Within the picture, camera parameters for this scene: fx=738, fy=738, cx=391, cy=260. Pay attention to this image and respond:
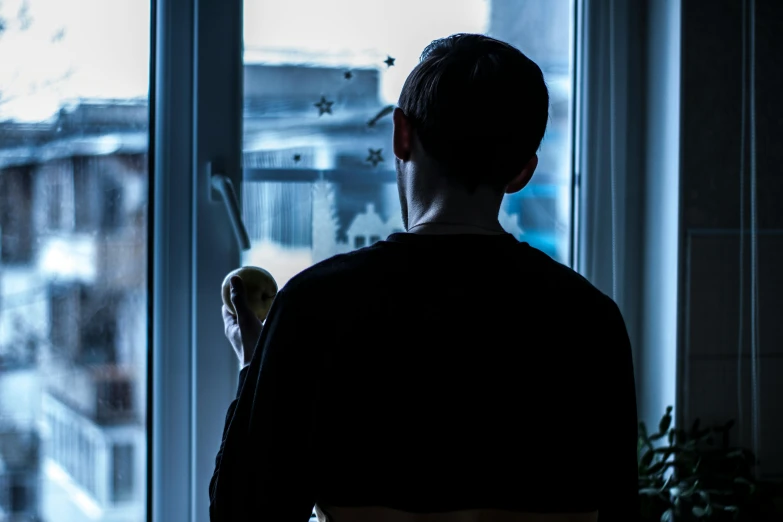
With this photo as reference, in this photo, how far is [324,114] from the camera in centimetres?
122

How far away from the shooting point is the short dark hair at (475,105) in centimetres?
60

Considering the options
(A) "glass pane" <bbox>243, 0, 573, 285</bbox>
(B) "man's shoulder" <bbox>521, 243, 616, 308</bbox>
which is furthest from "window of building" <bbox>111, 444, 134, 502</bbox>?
(B) "man's shoulder" <bbox>521, 243, 616, 308</bbox>

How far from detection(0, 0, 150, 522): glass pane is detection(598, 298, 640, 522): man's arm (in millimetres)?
783

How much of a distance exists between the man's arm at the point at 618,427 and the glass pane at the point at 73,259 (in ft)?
2.57

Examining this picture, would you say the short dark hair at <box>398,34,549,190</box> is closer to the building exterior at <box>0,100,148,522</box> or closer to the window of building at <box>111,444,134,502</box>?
the building exterior at <box>0,100,148,522</box>

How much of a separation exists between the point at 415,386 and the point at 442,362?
3cm

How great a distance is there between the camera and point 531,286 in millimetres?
610

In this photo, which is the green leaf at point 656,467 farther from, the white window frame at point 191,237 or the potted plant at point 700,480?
the white window frame at point 191,237

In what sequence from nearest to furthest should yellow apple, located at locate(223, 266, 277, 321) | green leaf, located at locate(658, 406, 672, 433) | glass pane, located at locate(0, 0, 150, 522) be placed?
yellow apple, located at locate(223, 266, 277, 321) < glass pane, located at locate(0, 0, 150, 522) < green leaf, located at locate(658, 406, 672, 433)

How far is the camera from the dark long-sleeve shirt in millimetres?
586

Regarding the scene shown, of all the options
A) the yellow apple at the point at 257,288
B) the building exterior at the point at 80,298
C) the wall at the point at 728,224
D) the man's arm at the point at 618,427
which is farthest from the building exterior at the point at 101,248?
the man's arm at the point at 618,427

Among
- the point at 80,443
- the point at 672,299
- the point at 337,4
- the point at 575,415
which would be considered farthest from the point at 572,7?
the point at 80,443

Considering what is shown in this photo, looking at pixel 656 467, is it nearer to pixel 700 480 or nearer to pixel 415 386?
pixel 700 480

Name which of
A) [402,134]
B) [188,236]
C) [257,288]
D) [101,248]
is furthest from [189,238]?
[402,134]
